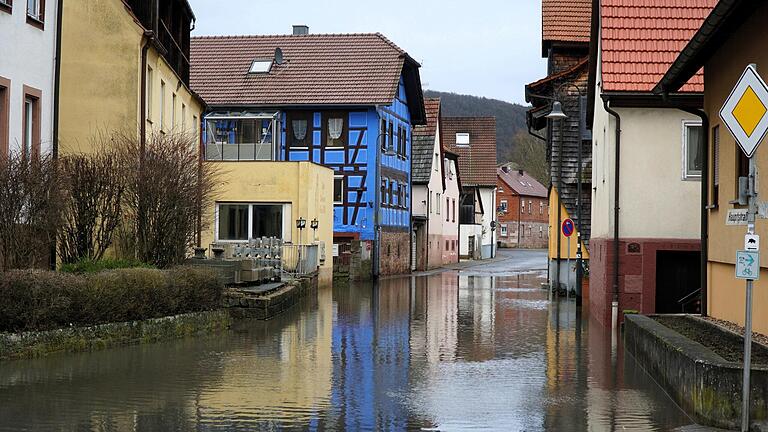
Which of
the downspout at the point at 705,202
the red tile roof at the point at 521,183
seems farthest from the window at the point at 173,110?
the red tile roof at the point at 521,183

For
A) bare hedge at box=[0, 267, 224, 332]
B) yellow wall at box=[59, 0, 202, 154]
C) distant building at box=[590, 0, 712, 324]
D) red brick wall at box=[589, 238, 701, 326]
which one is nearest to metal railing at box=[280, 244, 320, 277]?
yellow wall at box=[59, 0, 202, 154]

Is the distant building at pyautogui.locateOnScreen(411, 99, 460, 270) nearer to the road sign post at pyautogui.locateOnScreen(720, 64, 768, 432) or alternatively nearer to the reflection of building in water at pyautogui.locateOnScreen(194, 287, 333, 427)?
the reflection of building in water at pyautogui.locateOnScreen(194, 287, 333, 427)

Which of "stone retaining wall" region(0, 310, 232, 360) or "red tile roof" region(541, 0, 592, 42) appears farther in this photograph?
"red tile roof" region(541, 0, 592, 42)

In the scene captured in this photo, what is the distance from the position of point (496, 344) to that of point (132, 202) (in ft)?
24.3

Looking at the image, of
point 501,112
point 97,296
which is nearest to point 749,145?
point 97,296

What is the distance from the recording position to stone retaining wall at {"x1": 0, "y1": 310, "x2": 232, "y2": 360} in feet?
46.8

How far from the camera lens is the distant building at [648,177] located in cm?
2200

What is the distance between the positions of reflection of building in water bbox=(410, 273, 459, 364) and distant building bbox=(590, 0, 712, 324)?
366cm

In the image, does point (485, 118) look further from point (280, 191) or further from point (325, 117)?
point (280, 191)

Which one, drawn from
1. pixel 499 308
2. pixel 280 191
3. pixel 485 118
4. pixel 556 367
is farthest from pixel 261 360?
pixel 485 118

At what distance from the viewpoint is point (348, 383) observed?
13.4m

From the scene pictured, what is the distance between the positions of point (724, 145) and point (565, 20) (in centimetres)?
2353

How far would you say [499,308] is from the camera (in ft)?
94.9

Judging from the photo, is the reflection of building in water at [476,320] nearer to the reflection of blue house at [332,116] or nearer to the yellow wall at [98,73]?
the reflection of blue house at [332,116]
